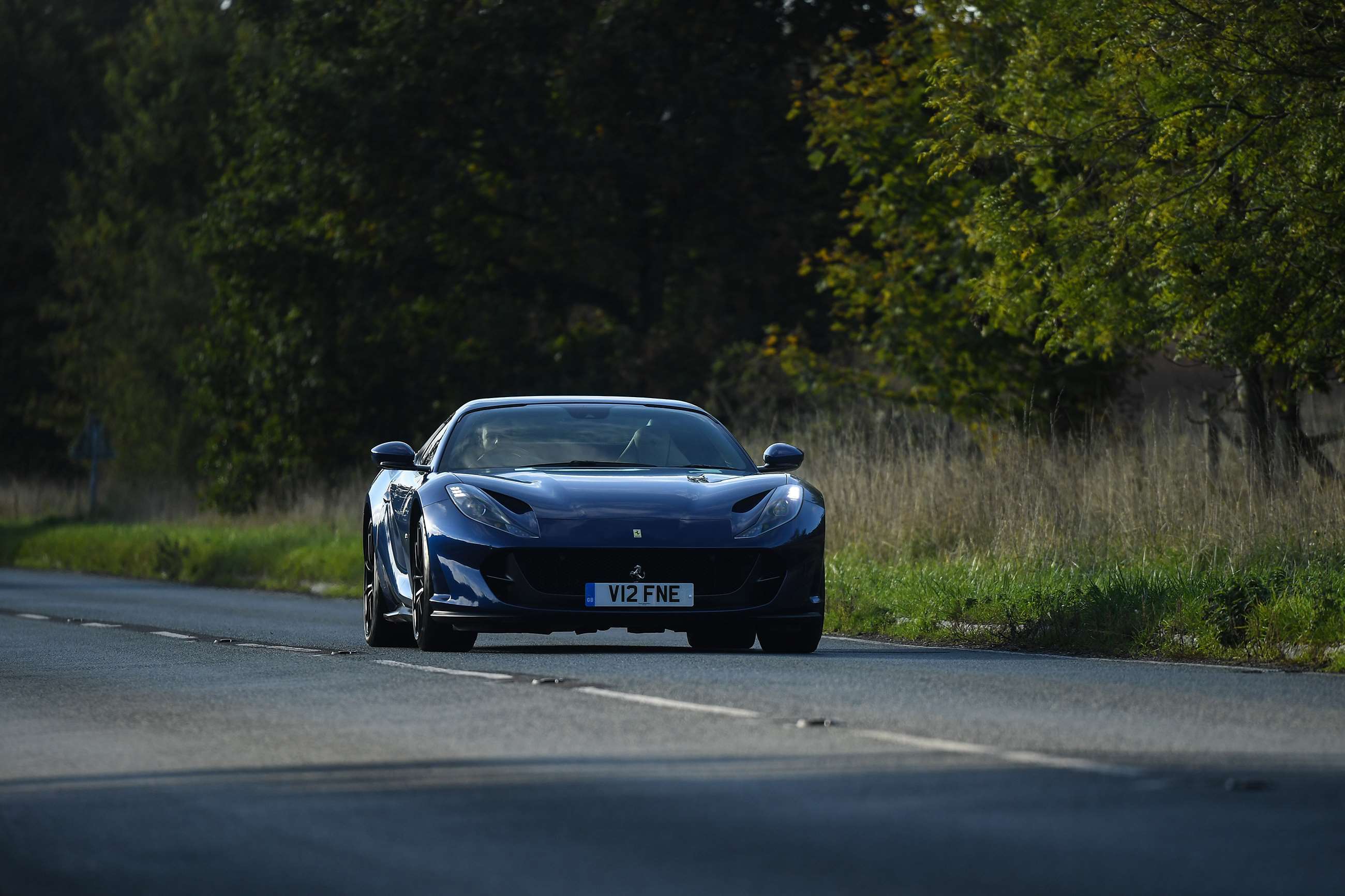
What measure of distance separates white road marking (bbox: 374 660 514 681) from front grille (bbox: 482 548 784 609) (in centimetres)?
65

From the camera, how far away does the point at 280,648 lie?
14.9 m

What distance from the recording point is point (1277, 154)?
1789cm

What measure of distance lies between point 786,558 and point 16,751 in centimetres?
512

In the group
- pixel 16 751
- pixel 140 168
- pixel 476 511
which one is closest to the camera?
pixel 16 751

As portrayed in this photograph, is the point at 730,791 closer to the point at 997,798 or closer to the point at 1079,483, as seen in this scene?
the point at 997,798

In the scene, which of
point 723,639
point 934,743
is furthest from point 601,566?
point 934,743

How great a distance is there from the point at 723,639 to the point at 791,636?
81 cm

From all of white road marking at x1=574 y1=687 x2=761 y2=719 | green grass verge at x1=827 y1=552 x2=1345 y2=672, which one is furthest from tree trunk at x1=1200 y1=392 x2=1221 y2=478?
white road marking at x1=574 y1=687 x2=761 y2=719

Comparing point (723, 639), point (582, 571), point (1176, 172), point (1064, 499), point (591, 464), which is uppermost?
point (1176, 172)

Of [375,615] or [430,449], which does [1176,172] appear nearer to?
[430,449]

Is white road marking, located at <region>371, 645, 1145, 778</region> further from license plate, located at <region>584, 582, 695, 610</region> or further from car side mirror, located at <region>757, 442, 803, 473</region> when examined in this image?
car side mirror, located at <region>757, 442, 803, 473</region>

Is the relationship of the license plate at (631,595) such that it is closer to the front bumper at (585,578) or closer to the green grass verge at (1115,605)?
the front bumper at (585,578)

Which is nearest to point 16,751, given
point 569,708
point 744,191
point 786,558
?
point 569,708

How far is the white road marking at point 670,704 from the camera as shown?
31.2 feet
